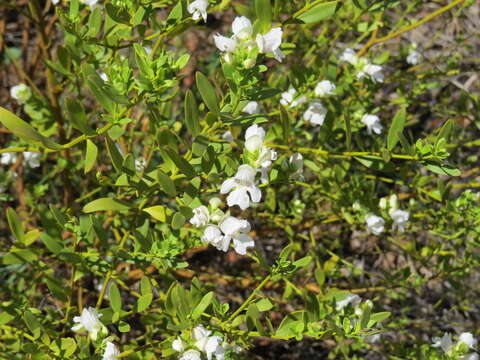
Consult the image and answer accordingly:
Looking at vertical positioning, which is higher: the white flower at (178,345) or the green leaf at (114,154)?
the green leaf at (114,154)

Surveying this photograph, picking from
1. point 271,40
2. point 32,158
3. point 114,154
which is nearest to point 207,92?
point 271,40

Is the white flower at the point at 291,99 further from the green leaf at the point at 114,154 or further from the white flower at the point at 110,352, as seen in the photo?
the white flower at the point at 110,352

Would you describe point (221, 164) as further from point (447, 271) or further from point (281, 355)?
point (281, 355)

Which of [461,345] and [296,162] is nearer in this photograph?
[296,162]

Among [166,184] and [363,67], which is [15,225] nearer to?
[166,184]

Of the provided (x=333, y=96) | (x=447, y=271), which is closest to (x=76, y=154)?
(x=333, y=96)

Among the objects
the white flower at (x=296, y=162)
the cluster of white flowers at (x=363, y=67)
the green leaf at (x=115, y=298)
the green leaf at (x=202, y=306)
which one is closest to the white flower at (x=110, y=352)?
the green leaf at (x=115, y=298)
